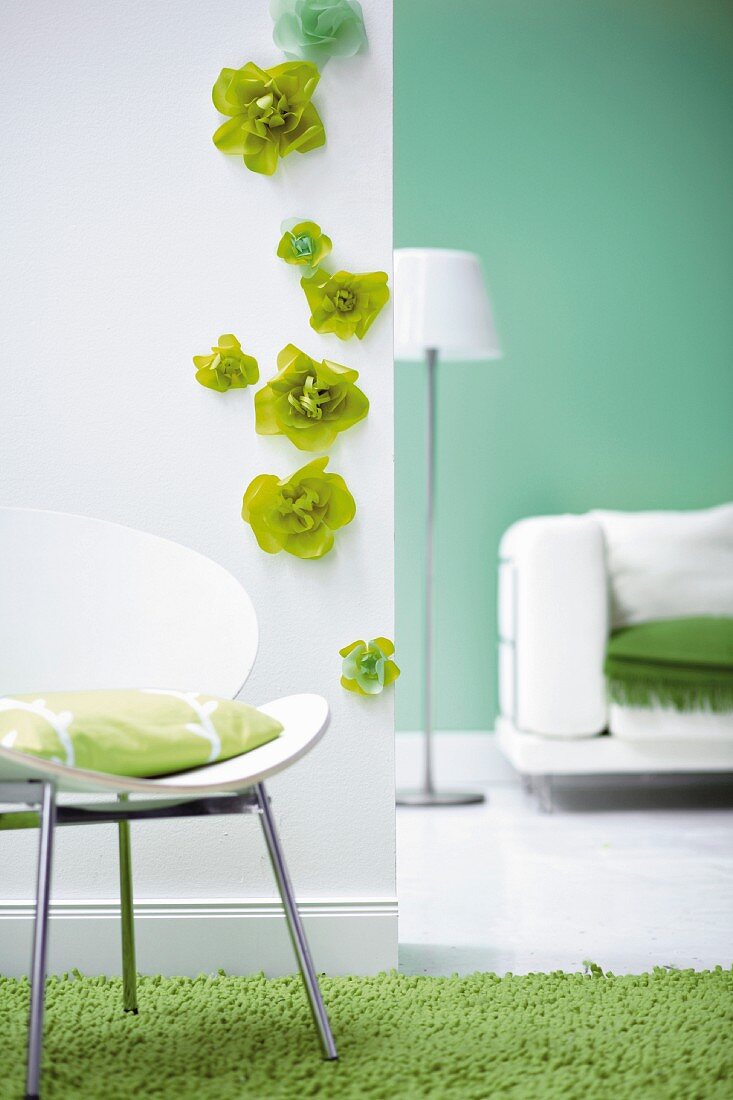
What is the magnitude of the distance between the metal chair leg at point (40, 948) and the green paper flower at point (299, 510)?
0.66m

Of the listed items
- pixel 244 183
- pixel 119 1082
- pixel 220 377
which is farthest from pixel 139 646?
pixel 244 183

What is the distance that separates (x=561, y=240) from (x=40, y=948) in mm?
3123

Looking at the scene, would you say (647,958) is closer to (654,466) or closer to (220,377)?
(220,377)

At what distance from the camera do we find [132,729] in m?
1.30

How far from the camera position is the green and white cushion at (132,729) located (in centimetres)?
125

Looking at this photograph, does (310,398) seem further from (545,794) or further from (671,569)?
(671,569)

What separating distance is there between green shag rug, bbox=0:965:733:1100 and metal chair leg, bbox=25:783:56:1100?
150 millimetres

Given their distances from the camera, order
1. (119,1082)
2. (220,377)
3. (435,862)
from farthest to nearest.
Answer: (435,862), (220,377), (119,1082)

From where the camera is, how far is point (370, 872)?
182 centimetres

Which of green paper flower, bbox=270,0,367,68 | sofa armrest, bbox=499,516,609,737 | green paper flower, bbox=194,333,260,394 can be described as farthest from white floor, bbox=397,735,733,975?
green paper flower, bbox=270,0,367,68

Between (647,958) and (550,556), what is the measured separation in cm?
142

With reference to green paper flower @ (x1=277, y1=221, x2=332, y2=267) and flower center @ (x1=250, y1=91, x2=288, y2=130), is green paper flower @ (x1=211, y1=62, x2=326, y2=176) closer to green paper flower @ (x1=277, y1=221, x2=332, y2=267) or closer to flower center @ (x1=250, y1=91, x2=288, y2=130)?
flower center @ (x1=250, y1=91, x2=288, y2=130)

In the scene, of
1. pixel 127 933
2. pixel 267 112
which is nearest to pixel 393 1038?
pixel 127 933

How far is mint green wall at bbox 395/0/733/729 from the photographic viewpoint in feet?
12.5
